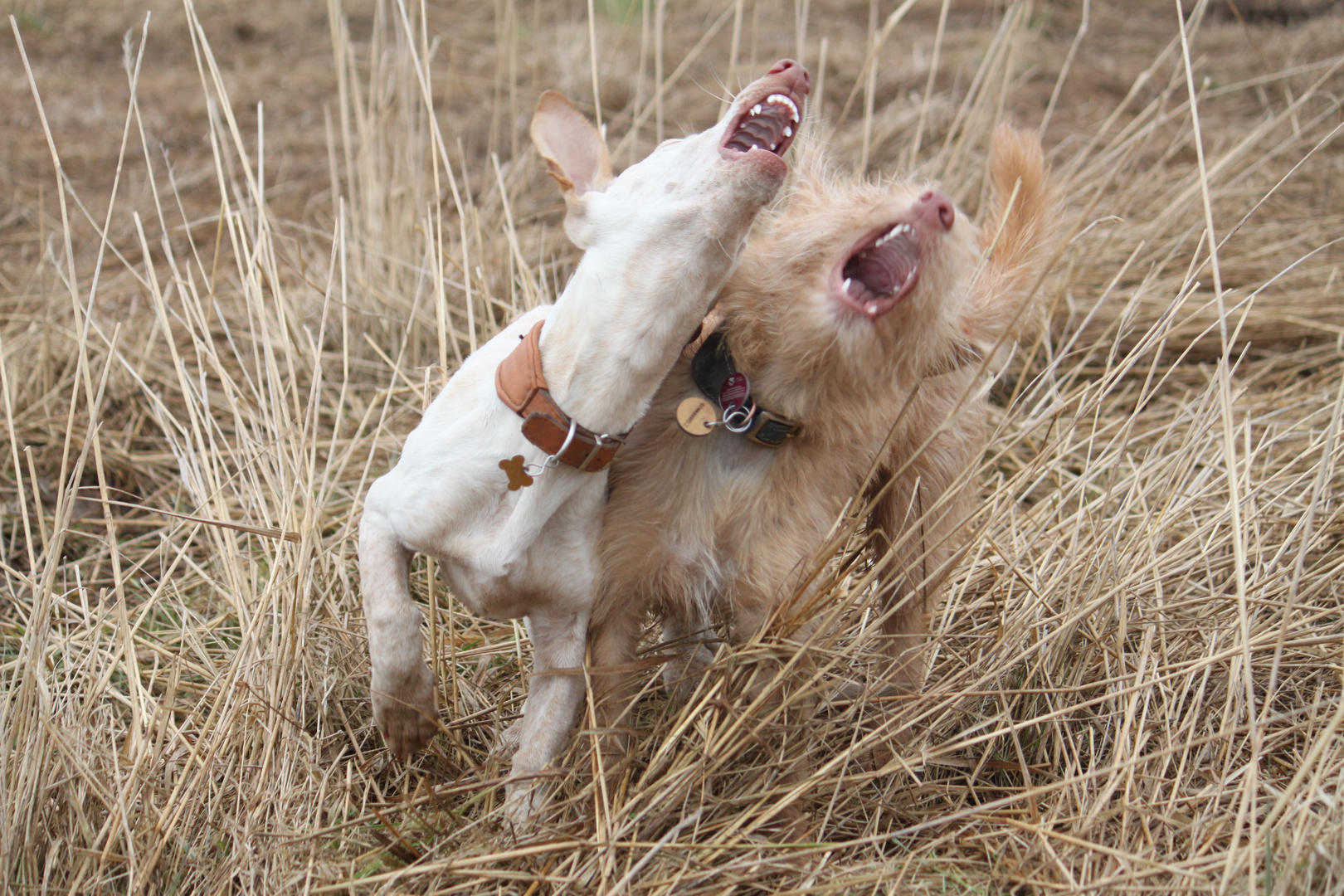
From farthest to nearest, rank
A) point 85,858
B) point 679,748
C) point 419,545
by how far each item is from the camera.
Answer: point 679,748 → point 419,545 → point 85,858

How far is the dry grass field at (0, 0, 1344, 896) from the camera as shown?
1.88 meters

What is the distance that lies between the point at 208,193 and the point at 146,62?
2035mm

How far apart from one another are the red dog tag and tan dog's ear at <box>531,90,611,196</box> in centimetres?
44

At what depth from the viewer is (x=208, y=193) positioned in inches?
200

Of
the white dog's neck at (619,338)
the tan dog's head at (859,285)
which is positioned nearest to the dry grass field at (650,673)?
the tan dog's head at (859,285)

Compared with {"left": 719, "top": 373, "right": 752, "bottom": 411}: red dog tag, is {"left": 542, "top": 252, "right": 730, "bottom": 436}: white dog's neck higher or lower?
higher

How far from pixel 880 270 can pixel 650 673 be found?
40.8 inches

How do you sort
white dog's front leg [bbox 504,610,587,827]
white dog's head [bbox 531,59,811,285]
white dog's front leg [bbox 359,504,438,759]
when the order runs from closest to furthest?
1. white dog's head [bbox 531,59,811,285]
2. white dog's front leg [bbox 359,504,438,759]
3. white dog's front leg [bbox 504,610,587,827]

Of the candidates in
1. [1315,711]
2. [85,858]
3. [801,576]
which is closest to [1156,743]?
[1315,711]

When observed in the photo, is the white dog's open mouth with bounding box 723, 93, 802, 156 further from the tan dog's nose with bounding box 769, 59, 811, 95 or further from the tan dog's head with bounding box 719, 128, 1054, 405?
the tan dog's head with bounding box 719, 128, 1054, 405

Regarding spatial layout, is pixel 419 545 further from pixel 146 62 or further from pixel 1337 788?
pixel 146 62

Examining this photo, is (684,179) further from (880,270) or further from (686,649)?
(686,649)

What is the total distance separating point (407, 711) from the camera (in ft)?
6.55

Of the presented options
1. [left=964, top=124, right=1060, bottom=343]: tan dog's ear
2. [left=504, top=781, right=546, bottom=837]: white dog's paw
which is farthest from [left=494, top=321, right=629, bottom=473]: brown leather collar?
[left=964, top=124, right=1060, bottom=343]: tan dog's ear
